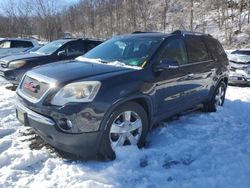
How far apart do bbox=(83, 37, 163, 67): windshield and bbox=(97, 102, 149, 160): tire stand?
708 millimetres

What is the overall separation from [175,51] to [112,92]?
5.71ft

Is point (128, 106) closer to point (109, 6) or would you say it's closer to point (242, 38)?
point (242, 38)

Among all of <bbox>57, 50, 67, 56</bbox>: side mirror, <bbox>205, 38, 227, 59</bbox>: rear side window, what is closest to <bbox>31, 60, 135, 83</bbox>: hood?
<bbox>205, 38, 227, 59</bbox>: rear side window

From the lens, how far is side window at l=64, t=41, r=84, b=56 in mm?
9565

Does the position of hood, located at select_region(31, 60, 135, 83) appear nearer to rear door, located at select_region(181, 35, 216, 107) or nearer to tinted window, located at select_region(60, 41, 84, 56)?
rear door, located at select_region(181, 35, 216, 107)

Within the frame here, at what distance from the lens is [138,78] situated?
413 cm

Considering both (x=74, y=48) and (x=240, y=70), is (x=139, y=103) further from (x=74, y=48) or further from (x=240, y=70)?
(x=240, y=70)

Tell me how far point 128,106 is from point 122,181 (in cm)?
95

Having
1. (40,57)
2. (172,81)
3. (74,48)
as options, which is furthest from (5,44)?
(172,81)

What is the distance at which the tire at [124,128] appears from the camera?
381 centimetres

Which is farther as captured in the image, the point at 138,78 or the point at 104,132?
the point at 138,78

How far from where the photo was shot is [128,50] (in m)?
4.89

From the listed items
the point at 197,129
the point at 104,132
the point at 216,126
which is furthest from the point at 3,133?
the point at 216,126

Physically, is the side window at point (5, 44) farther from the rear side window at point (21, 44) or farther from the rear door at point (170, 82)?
the rear door at point (170, 82)
